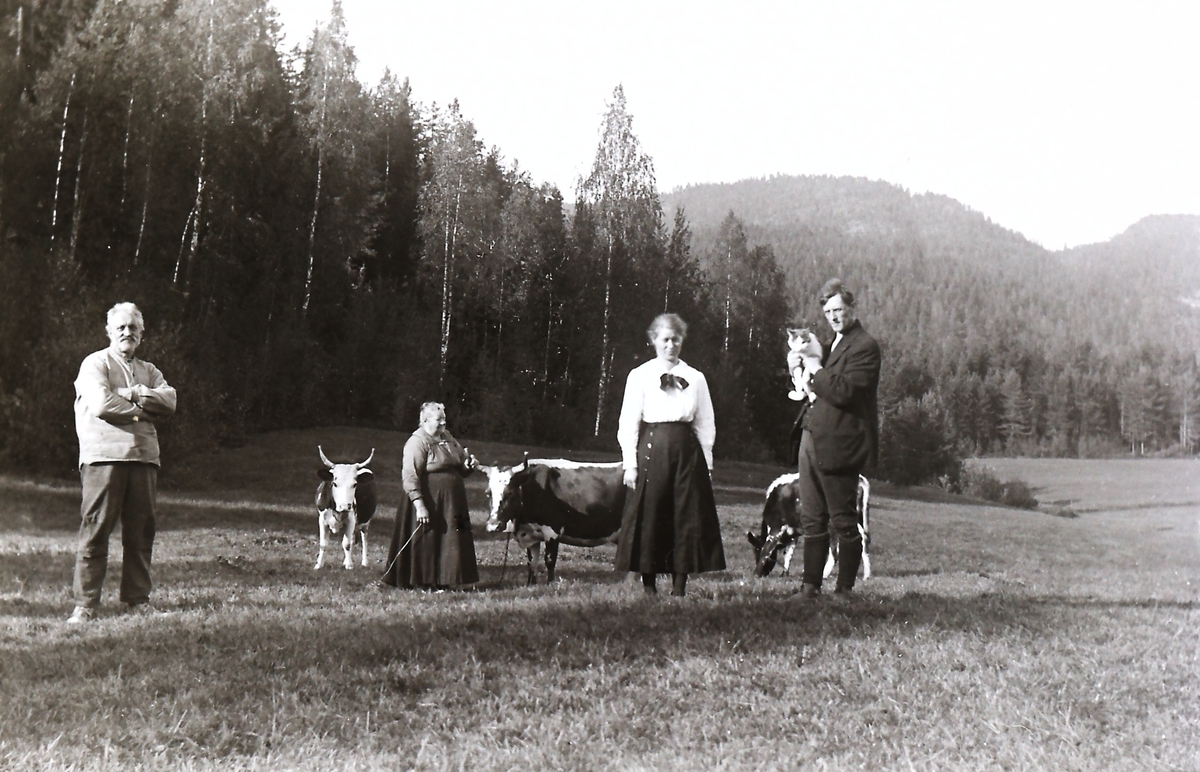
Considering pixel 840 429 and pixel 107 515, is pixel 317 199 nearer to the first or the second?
pixel 107 515

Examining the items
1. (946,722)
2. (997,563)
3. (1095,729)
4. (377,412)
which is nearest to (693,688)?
(946,722)

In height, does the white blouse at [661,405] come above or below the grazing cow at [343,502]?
above

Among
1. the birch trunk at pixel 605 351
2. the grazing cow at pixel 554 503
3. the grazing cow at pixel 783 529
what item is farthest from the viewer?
the birch trunk at pixel 605 351

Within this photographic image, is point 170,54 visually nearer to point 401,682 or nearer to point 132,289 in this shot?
point 132,289

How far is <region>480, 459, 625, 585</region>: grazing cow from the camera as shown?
33.2 ft

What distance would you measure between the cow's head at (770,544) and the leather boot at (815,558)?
4850mm

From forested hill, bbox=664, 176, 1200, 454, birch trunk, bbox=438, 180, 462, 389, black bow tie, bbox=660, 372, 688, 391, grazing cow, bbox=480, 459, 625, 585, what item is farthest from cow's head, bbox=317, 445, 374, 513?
birch trunk, bbox=438, 180, 462, 389

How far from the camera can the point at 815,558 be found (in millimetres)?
7020

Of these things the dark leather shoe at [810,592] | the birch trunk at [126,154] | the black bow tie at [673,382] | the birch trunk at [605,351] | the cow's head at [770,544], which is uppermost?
the birch trunk at [126,154]

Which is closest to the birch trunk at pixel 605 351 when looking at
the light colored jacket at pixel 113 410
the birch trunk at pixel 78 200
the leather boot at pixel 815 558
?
the birch trunk at pixel 78 200

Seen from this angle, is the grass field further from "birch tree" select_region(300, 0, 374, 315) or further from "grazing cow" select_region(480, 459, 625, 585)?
"birch tree" select_region(300, 0, 374, 315)

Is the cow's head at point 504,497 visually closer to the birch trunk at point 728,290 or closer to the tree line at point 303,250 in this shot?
the tree line at point 303,250

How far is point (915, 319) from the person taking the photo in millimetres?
37344

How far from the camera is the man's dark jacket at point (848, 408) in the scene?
261 inches
